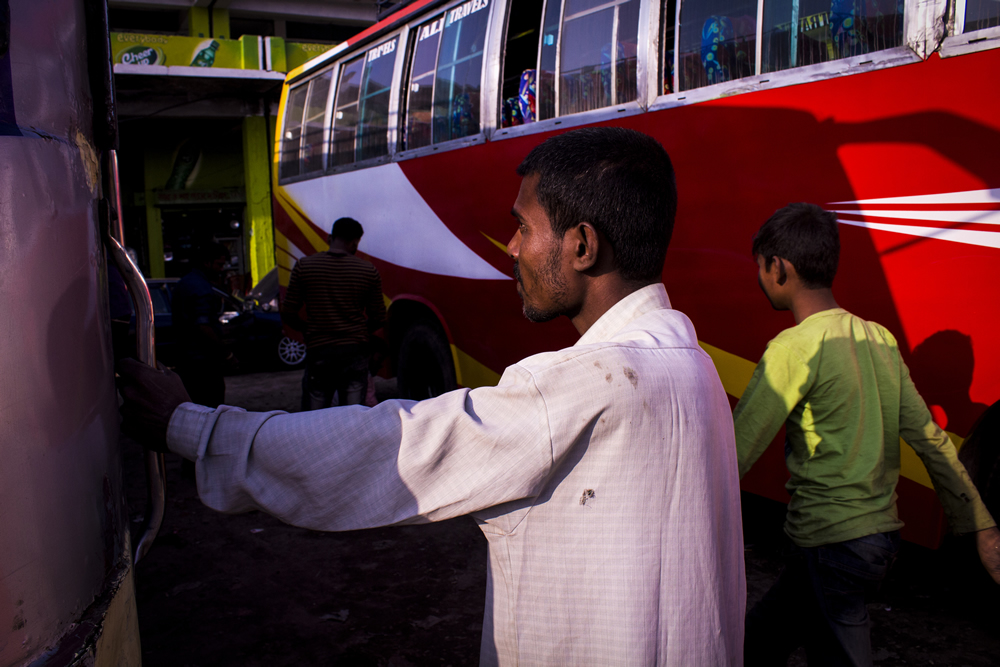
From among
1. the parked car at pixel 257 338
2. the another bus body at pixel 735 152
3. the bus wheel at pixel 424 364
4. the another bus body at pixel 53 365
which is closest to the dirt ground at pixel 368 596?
the another bus body at pixel 735 152

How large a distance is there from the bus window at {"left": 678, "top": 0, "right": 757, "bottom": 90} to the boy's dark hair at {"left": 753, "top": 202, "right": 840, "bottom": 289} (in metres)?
1.80

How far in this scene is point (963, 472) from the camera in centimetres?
204

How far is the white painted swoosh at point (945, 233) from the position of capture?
2.79 meters

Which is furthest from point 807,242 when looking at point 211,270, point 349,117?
point 349,117

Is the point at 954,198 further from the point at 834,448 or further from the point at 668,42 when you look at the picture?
the point at 668,42

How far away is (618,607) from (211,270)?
191 inches

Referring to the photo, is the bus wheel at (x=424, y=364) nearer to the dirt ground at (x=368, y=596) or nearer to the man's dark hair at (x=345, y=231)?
the man's dark hair at (x=345, y=231)

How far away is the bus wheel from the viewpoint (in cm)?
606

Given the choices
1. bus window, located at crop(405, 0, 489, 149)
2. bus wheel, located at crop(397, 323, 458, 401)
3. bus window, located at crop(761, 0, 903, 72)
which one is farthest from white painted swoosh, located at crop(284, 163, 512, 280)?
bus window, located at crop(761, 0, 903, 72)

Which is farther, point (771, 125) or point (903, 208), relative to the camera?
point (771, 125)

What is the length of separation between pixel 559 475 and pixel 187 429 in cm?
62

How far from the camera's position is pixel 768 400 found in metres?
1.91

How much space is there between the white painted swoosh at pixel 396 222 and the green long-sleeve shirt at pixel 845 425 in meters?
3.26

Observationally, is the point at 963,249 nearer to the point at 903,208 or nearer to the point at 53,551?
the point at 903,208
